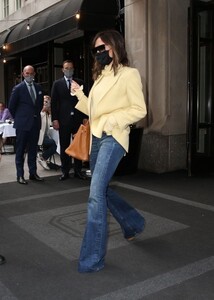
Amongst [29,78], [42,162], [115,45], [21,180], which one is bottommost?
[21,180]

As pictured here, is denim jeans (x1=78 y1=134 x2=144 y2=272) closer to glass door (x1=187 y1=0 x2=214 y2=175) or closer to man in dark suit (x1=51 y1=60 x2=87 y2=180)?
man in dark suit (x1=51 y1=60 x2=87 y2=180)

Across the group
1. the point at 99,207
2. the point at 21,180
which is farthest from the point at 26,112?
Result: the point at 99,207

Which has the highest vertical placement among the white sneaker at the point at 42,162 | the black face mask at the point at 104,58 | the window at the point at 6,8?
the window at the point at 6,8

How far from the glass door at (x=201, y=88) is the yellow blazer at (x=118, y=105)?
14.1ft

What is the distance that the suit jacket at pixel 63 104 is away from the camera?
728cm

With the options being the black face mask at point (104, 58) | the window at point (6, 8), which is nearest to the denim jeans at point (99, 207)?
the black face mask at point (104, 58)

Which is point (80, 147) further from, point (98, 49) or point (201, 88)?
point (201, 88)

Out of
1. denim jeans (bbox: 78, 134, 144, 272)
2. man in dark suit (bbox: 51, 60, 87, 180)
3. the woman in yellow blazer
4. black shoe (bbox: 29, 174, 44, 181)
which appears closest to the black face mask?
the woman in yellow blazer

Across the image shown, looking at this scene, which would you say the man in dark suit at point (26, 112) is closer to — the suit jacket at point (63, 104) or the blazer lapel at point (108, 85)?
the suit jacket at point (63, 104)

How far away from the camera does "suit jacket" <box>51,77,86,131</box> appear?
728 cm

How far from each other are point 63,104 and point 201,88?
291 cm

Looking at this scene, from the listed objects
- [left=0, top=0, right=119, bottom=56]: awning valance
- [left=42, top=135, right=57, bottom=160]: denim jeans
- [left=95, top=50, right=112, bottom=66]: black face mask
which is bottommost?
[left=42, top=135, right=57, bottom=160]: denim jeans

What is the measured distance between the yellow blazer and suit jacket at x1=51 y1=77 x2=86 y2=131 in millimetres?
3859

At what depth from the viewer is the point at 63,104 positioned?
7312mm
